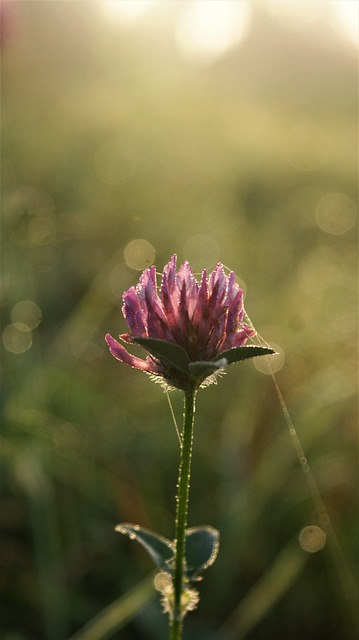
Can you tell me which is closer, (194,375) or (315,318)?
(194,375)

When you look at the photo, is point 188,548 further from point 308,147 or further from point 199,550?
point 308,147

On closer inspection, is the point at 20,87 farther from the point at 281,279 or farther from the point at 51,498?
the point at 51,498

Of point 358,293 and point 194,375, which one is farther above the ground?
point 358,293

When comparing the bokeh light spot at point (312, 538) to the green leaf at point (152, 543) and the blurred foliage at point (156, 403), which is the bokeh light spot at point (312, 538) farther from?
the green leaf at point (152, 543)

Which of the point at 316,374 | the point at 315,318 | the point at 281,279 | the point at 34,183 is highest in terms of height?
the point at 34,183

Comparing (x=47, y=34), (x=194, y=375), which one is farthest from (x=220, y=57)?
(x=194, y=375)

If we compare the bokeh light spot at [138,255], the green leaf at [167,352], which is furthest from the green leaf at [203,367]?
the bokeh light spot at [138,255]

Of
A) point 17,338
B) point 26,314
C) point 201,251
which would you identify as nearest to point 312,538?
point 17,338
